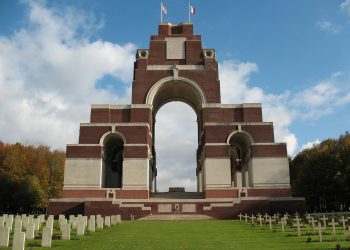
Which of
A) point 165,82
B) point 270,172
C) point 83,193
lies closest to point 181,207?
point 270,172

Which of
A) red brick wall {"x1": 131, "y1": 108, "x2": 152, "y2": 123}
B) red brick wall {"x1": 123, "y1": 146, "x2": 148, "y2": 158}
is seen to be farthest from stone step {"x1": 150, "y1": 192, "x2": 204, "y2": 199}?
red brick wall {"x1": 131, "y1": 108, "x2": 152, "y2": 123}

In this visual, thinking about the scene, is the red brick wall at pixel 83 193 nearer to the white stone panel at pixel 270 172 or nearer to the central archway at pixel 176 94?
the central archway at pixel 176 94

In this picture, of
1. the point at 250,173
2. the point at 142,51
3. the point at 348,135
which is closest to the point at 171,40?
the point at 142,51

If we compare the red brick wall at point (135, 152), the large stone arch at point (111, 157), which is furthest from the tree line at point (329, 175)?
the large stone arch at point (111, 157)

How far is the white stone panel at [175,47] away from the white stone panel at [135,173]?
12.2 metres

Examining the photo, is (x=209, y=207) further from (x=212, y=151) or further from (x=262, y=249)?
(x=262, y=249)

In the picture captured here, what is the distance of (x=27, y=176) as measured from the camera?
157ft

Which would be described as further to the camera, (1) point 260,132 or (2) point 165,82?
(2) point 165,82

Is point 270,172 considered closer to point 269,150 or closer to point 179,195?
point 269,150

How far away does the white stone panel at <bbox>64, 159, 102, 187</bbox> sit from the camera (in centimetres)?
3397

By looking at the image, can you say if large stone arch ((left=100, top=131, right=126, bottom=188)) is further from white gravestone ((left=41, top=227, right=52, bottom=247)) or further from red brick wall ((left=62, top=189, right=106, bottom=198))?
white gravestone ((left=41, top=227, right=52, bottom=247))

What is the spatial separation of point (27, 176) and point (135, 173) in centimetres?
2036

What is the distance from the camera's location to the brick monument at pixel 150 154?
31188mm

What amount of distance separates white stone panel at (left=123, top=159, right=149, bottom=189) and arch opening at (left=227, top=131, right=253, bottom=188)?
25.8 ft
